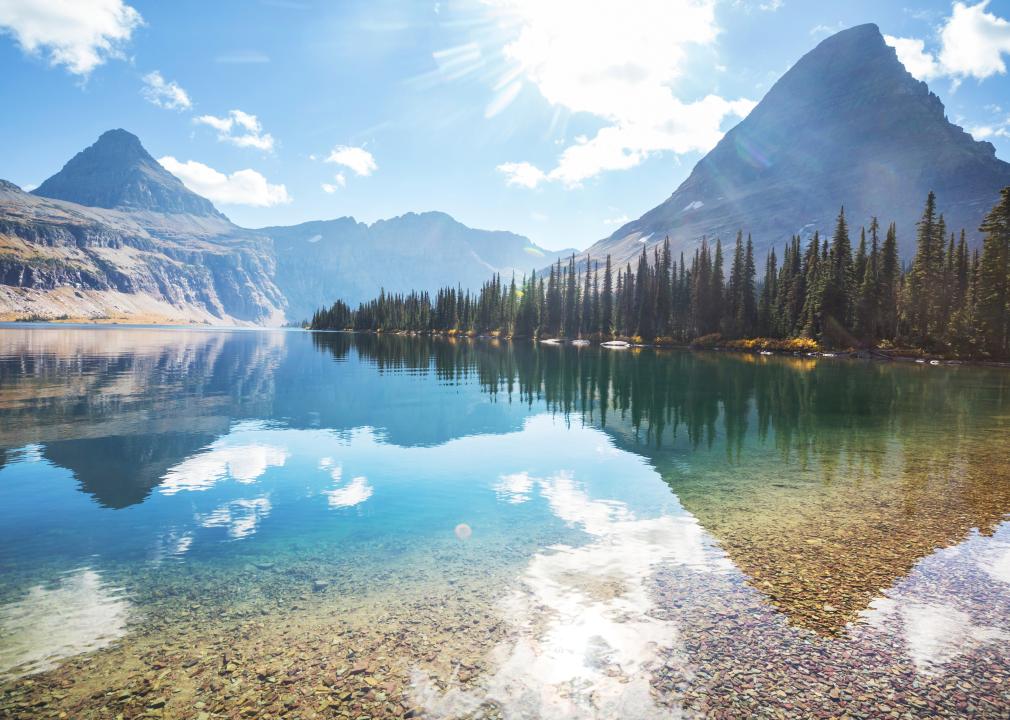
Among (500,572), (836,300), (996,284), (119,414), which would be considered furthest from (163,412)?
(836,300)

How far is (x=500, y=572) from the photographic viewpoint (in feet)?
40.7

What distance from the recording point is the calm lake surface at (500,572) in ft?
26.5

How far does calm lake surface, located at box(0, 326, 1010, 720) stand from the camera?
26.5 feet

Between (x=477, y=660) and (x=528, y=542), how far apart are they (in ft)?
18.4

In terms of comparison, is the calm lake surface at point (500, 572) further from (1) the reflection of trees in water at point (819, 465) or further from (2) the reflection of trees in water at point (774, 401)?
(2) the reflection of trees in water at point (774, 401)

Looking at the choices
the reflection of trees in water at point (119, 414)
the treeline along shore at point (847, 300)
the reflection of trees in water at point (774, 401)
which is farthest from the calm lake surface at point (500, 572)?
the treeline along shore at point (847, 300)

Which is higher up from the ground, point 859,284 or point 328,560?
point 859,284

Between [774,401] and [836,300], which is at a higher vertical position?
[836,300]

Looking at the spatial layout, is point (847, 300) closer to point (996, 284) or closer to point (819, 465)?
point (996, 284)

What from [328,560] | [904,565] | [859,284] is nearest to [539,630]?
[328,560]

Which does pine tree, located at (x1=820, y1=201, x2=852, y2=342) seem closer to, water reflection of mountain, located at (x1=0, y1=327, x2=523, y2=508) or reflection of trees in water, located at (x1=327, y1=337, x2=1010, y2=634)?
reflection of trees in water, located at (x1=327, y1=337, x2=1010, y2=634)

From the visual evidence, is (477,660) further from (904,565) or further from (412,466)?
(412,466)

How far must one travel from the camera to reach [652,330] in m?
153

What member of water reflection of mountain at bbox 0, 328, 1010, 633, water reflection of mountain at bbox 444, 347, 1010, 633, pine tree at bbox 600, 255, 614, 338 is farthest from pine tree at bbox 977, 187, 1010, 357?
pine tree at bbox 600, 255, 614, 338
